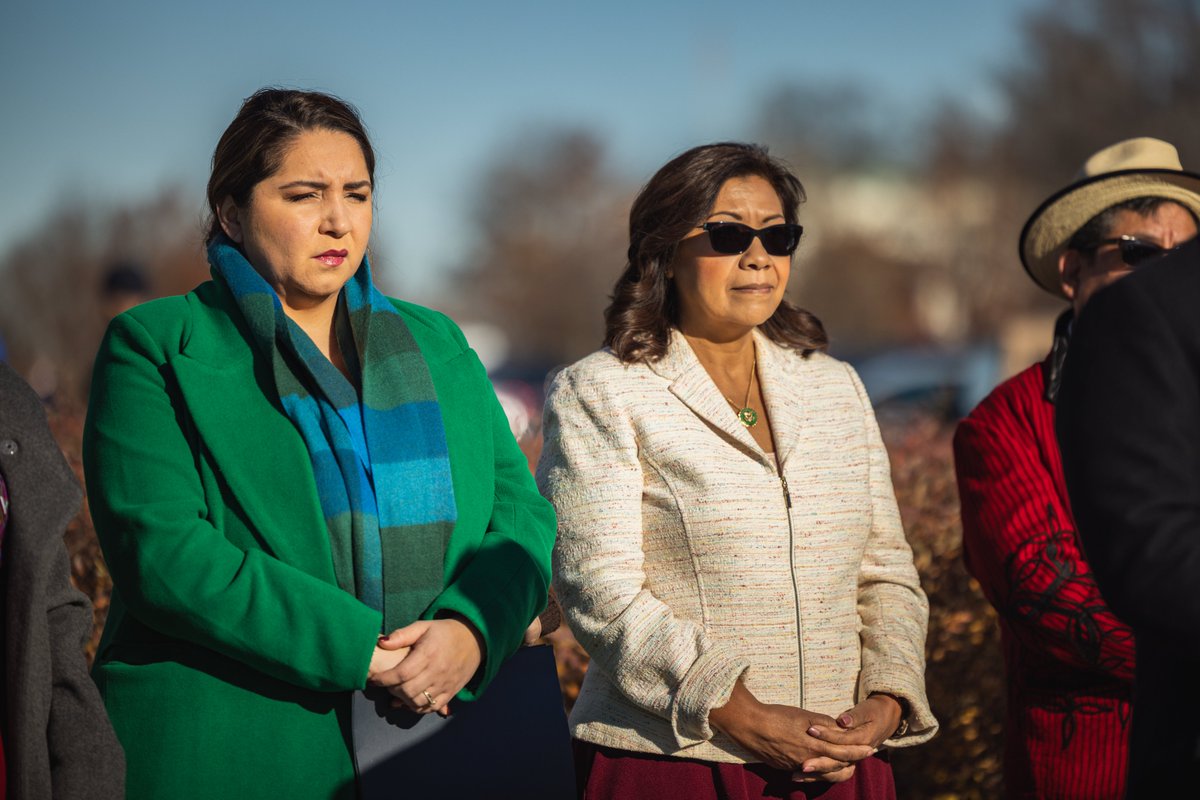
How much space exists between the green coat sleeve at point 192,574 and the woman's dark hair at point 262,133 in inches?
20.5

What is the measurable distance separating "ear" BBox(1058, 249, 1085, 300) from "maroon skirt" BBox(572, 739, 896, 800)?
1537mm

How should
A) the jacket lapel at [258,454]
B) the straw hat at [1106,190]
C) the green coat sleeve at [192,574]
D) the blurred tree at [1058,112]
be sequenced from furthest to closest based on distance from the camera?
1. the blurred tree at [1058,112]
2. the straw hat at [1106,190]
3. the jacket lapel at [258,454]
4. the green coat sleeve at [192,574]

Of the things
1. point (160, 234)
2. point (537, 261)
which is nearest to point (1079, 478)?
point (160, 234)

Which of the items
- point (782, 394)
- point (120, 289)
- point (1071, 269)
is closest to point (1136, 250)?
point (1071, 269)

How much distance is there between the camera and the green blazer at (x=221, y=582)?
262 centimetres

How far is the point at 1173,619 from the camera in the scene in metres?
1.90

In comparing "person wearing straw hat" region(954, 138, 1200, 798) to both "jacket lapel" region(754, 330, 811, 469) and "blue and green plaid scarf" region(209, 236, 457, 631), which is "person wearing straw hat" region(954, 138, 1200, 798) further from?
"blue and green plaid scarf" region(209, 236, 457, 631)

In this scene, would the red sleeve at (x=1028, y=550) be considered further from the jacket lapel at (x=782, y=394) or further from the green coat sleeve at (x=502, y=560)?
the green coat sleeve at (x=502, y=560)

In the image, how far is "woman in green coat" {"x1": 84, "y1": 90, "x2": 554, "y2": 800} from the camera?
2.64 metres

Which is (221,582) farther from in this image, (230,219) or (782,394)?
(782,394)

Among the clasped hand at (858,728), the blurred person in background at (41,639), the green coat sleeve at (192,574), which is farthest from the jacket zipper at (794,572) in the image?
the blurred person in background at (41,639)

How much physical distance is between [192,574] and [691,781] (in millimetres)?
1290

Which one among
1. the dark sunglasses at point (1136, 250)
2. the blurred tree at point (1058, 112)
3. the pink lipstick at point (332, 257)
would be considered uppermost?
the blurred tree at point (1058, 112)

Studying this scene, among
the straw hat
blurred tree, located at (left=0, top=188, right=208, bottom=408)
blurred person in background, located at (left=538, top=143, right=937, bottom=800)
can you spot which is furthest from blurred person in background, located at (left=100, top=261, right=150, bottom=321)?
blurred tree, located at (left=0, top=188, right=208, bottom=408)
